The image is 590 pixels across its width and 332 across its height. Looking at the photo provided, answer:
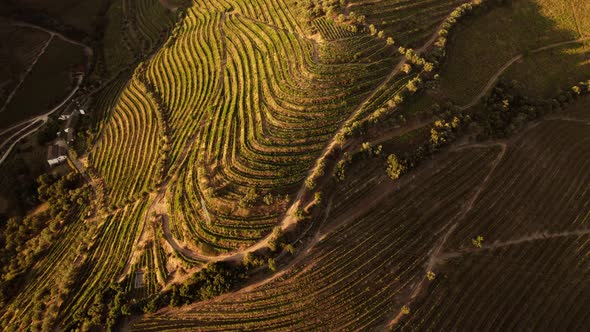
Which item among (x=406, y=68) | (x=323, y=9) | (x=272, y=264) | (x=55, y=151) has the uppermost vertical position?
(x=55, y=151)

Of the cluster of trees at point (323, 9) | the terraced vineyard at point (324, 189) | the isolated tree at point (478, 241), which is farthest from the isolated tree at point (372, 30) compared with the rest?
the isolated tree at point (478, 241)

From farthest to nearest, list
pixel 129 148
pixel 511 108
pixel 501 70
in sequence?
1. pixel 501 70
2. pixel 129 148
3. pixel 511 108

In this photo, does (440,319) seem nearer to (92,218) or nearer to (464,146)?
(464,146)

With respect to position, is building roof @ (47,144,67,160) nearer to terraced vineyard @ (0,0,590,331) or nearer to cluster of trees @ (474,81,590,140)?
terraced vineyard @ (0,0,590,331)

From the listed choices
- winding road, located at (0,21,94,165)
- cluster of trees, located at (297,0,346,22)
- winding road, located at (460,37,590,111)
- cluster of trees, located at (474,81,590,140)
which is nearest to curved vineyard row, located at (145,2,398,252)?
cluster of trees, located at (297,0,346,22)

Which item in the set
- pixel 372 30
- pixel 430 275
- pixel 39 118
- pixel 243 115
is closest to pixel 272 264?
pixel 430 275

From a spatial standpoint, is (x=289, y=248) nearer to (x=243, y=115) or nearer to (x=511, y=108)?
(x=243, y=115)
